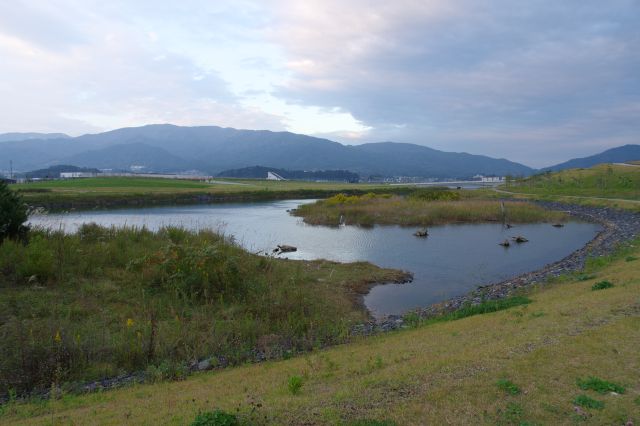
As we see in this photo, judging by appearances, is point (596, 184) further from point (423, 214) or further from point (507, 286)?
point (507, 286)

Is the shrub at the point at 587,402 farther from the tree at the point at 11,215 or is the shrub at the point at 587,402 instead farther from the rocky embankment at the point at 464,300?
the tree at the point at 11,215

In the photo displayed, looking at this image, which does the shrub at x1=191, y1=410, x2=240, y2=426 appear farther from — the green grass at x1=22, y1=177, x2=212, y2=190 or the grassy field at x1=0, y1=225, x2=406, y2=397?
the green grass at x1=22, y1=177, x2=212, y2=190

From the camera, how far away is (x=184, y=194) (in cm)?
8362

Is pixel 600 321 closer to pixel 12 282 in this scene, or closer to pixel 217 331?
pixel 217 331

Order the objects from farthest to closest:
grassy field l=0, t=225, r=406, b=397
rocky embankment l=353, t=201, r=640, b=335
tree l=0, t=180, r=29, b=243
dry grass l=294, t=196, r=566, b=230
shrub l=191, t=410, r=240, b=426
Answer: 1. dry grass l=294, t=196, r=566, b=230
2. tree l=0, t=180, r=29, b=243
3. rocky embankment l=353, t=201, r=640, b=335
4. grassy field l=0, t=225, r=406, b=397
5. shrub l=191, t=410, r=240, b=426

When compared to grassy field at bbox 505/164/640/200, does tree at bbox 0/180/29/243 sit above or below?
below

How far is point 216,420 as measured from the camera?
5.02 m

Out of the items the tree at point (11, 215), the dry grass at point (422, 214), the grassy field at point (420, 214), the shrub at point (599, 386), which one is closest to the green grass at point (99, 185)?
the grassy field at point (420, 214)

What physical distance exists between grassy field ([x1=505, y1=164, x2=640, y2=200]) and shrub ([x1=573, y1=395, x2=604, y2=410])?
213 feet

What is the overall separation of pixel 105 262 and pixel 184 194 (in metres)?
70.1

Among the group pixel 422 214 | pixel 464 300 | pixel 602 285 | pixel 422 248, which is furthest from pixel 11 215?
pixel 422 214

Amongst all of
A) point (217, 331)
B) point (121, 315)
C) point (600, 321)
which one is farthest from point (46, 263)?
point (600, 321)

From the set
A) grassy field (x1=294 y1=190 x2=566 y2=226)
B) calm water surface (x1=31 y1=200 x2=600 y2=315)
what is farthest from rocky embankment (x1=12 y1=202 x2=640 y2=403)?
grassy field (x1=294 y1=190 x2=566 y2=226)

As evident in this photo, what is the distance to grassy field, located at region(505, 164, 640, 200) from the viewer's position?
65500 mm
